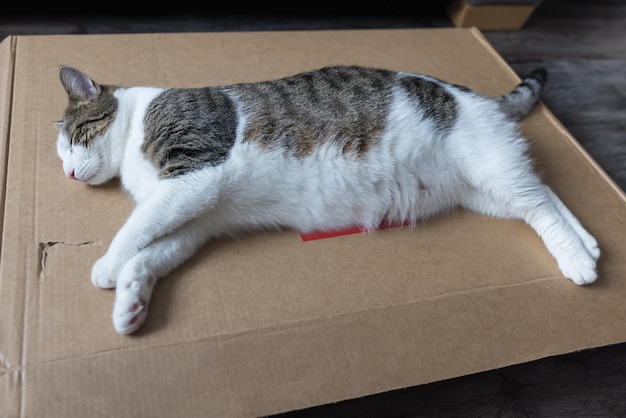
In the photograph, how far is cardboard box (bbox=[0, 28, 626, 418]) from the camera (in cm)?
91

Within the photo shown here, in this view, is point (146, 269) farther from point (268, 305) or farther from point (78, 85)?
point (78, 85)

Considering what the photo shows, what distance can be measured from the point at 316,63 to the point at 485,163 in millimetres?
695

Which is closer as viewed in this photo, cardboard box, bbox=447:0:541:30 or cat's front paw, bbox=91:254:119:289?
cat's front paw, bbox=91:254:119:289

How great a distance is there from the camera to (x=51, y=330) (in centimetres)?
94

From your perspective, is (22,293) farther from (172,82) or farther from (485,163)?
(485,163)

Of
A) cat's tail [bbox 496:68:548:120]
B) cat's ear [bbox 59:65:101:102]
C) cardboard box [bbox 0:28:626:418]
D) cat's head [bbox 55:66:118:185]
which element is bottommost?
cardboard box [bbox 0:28:626:418]

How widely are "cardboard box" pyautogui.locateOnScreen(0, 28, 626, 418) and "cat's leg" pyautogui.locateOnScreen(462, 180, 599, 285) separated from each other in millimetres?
30

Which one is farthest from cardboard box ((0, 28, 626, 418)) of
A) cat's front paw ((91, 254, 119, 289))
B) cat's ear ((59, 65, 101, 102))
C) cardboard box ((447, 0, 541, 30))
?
cardboard box ((447, 0, 541, 30))

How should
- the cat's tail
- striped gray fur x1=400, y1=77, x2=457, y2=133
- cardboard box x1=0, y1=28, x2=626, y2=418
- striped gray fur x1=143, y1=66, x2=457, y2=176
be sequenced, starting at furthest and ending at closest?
the cat's tail, striped gray fur x1=400, y1=77, x2=457, y2=133, striped gray fur x1=143, y1=66, x2=457, y2=176, cardboard box x1=0, y1=28, x2=626, y2=418

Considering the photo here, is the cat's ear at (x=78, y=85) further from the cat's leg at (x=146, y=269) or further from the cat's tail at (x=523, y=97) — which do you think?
the cat's tail at (x=523, y=97)

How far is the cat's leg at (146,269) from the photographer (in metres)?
0.95

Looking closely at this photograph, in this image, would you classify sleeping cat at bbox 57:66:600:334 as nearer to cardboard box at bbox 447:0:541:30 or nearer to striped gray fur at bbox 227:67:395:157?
striped gray fur at bbox 227:67:395:157

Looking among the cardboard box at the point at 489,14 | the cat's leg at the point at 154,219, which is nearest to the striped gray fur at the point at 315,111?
the cat's leg at the point at 154,219

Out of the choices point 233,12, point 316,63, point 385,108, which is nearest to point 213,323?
point 385,108
